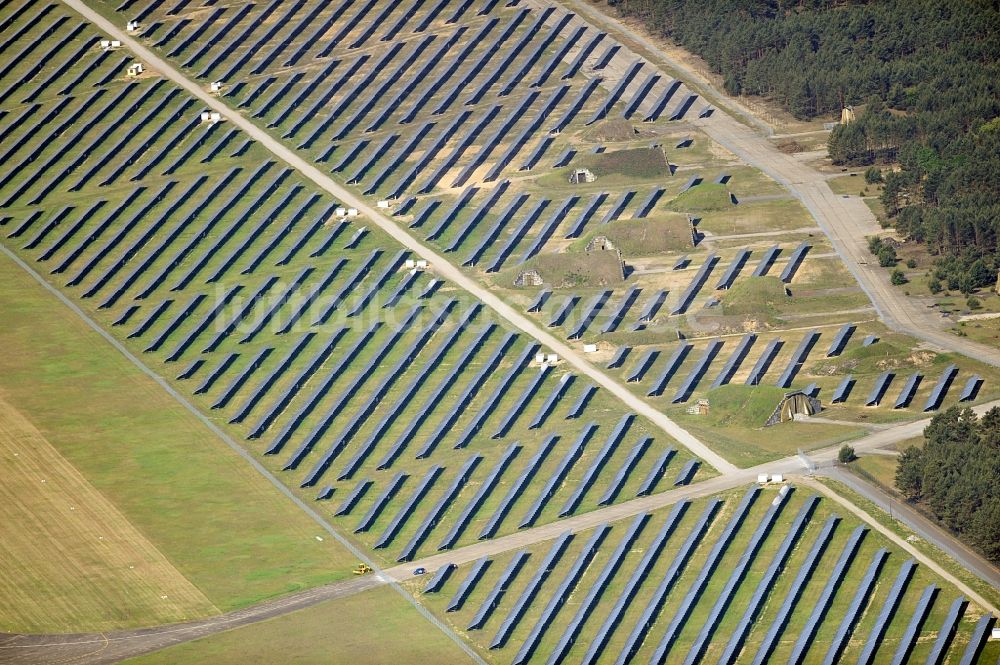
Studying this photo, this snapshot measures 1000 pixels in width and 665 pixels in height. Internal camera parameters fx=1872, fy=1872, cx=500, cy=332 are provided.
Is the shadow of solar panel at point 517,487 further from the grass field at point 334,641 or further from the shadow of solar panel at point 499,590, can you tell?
the grass field at point 334,641

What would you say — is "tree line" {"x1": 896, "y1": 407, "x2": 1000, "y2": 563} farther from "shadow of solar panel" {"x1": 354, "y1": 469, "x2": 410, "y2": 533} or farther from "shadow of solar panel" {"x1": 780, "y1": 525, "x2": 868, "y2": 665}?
"shadow of solar panel" {"x1": 354, "y1": 469, "x2": 410, "y2": 533}

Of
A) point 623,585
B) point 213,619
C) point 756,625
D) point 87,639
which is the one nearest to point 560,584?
point 623,585

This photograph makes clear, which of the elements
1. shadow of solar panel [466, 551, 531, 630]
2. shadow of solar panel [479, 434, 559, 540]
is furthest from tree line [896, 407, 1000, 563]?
shadow of solar panel [466, 551, 531, 630]

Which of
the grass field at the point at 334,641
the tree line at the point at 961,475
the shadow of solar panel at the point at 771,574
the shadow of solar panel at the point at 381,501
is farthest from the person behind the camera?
the shadow of solar panel at the point at 381,501

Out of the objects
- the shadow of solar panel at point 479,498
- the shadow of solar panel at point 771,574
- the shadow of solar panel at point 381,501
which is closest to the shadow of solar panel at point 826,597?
the shadow of solar panel at point 771,574

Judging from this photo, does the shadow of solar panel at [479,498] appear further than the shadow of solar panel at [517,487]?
No

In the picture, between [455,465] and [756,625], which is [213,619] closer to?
[455,465]

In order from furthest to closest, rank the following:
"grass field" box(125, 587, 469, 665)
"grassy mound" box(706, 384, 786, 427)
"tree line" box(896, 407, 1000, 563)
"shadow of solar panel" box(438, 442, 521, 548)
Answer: "grassy mound" box(706, 384, 786, 427) < "shadow of solar panel" box(438, 442, 521, 548) < "tree line" box(896, 407, 1000, 563) < "grass field" box(125, 587, 469, 665)
